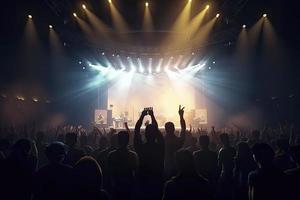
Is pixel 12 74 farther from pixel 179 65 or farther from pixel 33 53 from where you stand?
pixel 179 65

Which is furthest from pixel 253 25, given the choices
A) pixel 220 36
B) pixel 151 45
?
pixel 151 45

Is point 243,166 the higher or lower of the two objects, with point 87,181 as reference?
lower

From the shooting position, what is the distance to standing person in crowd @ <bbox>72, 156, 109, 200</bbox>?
2.43 metres

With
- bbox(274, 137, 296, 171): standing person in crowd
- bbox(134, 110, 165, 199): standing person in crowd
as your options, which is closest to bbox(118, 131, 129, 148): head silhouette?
bbox(134, 110, 165, 199): standing person in crowd

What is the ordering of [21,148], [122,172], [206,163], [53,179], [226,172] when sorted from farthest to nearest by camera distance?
[226,172] < [206,163] < [122,172] < [21,148] < [53,179]

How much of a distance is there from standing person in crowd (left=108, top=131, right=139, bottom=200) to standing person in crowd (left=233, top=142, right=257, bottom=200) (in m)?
1.82

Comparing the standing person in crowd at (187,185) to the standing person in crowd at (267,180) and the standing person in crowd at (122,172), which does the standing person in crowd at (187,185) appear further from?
the standing person in crowd at (122,172)

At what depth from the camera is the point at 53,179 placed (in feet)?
9.41

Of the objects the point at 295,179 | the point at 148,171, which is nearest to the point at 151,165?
the point at 148,171

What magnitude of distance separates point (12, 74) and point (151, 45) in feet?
29.7

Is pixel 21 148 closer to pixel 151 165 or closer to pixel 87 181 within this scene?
pixel 87 181

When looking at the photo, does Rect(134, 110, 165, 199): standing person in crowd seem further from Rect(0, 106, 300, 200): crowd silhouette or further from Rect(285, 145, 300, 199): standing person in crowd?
Rect(285, 145, 300, 199): standing person in crowd

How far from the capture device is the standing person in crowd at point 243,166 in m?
4.53

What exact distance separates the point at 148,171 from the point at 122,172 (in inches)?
13.9
